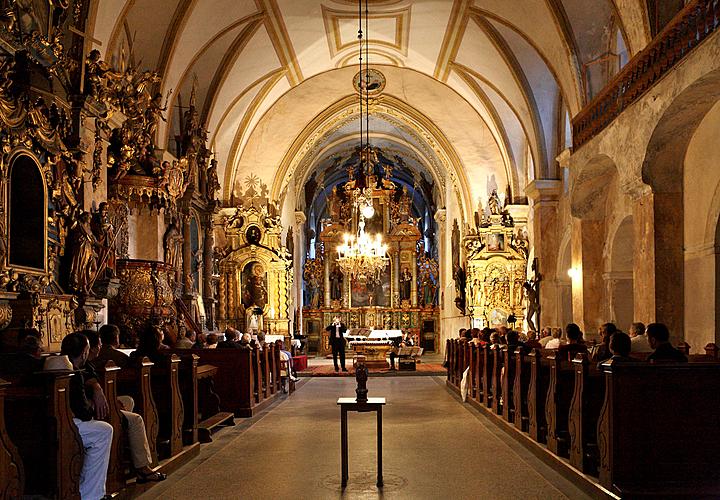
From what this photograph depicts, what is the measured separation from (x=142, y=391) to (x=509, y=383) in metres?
4.41

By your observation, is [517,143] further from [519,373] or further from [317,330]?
[317,330]

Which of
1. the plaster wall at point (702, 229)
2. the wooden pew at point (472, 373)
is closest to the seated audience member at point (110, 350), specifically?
the wooden pew at point (472, 373)

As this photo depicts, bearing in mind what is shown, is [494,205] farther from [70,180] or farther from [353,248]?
[70,180]

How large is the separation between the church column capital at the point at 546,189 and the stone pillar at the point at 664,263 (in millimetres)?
6226

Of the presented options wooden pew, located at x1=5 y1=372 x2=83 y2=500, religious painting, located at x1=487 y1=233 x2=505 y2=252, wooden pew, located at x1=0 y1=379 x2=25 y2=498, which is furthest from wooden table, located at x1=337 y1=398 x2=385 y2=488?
→ religious painting, located at x1=487 y1=233 x2=505 y2=252

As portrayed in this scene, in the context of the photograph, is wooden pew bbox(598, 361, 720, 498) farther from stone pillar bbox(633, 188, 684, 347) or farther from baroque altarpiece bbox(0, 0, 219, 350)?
baroque altarpiece bbox(0, 0, 219, 350)

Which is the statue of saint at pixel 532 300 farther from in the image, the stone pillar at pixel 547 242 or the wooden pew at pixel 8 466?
the wooden pew at pixel 8 466

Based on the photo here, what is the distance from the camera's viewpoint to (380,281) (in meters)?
29.6

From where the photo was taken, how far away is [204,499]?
17.5 ft

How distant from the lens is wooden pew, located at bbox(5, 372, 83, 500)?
416 centimetres

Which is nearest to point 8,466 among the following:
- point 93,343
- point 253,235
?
point 93,343

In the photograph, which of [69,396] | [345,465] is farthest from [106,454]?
[345,465]

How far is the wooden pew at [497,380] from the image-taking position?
30.6 feet

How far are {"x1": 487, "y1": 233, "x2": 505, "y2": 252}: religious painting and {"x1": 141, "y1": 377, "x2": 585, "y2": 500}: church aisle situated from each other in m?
8.71
